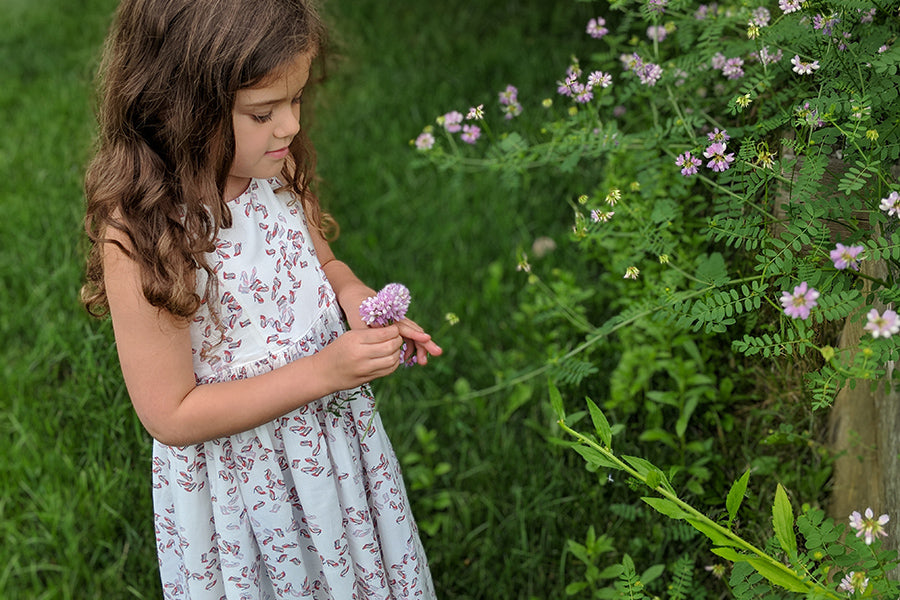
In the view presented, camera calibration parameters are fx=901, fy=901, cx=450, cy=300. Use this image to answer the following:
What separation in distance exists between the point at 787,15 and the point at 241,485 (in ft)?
4.34

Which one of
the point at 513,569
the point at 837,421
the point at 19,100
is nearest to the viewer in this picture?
the point at 837,421

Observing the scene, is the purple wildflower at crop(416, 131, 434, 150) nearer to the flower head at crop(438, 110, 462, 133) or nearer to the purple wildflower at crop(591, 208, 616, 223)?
the flower head at crop(438, 110, 462, 133)

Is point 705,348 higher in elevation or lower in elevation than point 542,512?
higher

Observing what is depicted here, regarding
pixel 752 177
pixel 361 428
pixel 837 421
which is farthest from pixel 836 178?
pixel 361 428

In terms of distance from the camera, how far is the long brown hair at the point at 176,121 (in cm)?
138

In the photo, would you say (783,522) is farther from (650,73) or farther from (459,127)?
(459,127)

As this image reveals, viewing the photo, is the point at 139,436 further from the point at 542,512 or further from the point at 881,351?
the point at 881,351

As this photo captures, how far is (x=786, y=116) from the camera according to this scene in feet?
4.93

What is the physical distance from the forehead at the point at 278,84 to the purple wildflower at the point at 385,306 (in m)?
0.35

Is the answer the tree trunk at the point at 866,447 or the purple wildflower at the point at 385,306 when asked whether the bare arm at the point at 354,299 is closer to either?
the purple wildflower at the point at 385,306

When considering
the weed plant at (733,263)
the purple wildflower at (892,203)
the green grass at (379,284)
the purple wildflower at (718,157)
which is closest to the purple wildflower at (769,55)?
the weed plant at (733,263)

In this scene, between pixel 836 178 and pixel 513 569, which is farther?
pixel 513 569

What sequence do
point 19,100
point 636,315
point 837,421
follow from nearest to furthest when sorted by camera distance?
point 636,315
point 837,421
point 19,100

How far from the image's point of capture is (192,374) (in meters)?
1.45
